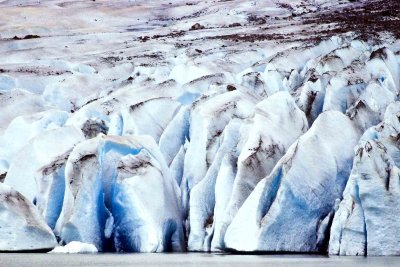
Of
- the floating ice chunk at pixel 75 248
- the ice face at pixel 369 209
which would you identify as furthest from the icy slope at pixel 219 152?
the floating ice chunk at pixel 75 248

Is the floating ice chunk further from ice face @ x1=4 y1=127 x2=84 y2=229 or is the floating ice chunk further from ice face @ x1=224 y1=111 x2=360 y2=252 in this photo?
ice face @ x1=224 y1=111 x2=360 y2=252

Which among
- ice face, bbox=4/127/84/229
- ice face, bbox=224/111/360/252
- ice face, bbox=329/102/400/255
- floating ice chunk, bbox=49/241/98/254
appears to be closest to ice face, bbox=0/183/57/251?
floating ice chunk, bbox=49/241/98/254

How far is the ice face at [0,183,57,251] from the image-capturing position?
2420 cm

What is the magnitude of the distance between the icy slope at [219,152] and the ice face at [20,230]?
0.08 m

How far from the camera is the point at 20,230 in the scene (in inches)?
955

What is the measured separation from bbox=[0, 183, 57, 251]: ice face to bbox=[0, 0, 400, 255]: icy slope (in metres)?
0.08

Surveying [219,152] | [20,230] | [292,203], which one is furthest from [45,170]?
[292,203]

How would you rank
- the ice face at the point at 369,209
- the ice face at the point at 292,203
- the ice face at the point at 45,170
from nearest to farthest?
the ice face at the point at 369,209
the ice face at the point at 292,203
the ice face at the point at 45,170

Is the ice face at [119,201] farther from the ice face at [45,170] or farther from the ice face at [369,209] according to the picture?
the ice face at [369,209]

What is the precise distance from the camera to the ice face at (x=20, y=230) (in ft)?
79.4

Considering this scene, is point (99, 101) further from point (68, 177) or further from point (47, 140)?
point (68, 177)

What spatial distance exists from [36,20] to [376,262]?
47941 millimetres

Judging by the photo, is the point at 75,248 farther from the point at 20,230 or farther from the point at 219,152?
the point at 219,152

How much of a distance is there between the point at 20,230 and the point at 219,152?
644 centimetres
